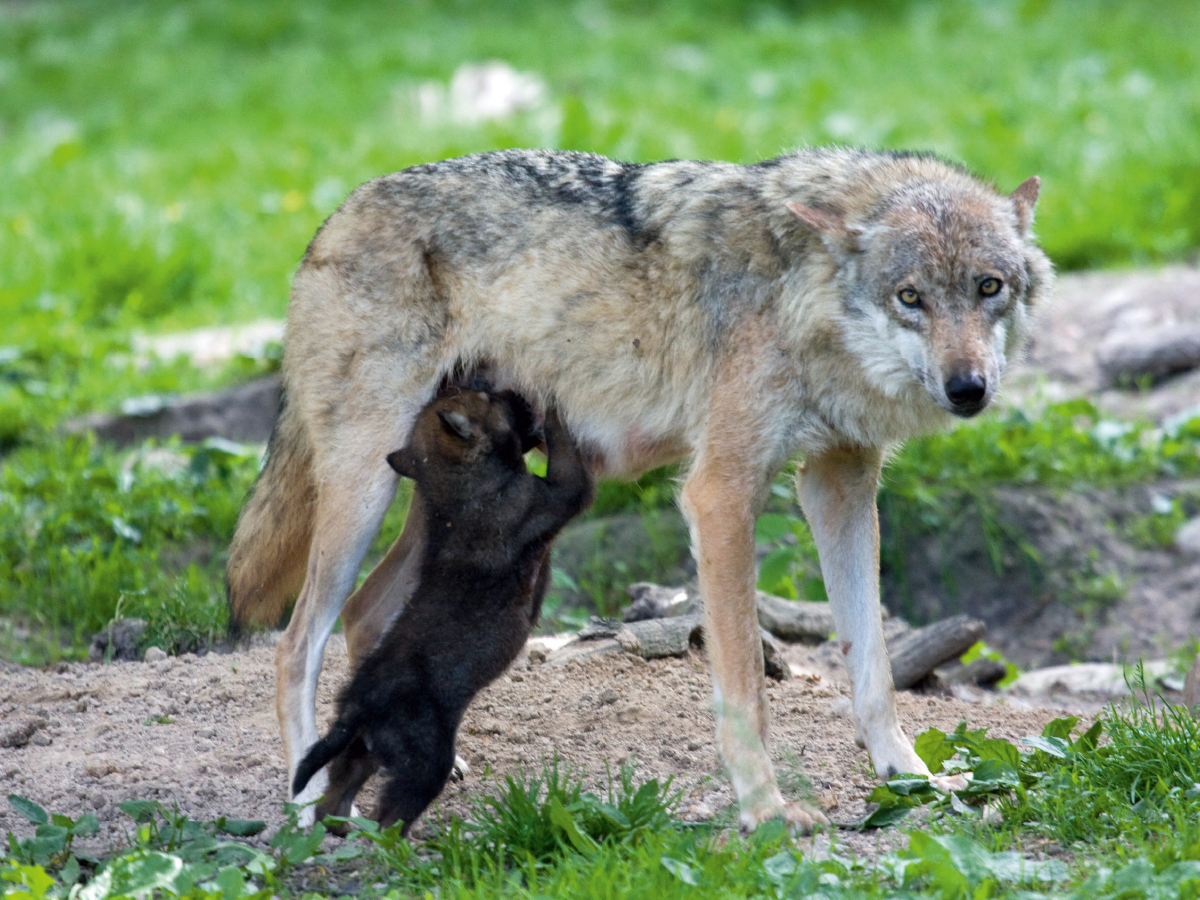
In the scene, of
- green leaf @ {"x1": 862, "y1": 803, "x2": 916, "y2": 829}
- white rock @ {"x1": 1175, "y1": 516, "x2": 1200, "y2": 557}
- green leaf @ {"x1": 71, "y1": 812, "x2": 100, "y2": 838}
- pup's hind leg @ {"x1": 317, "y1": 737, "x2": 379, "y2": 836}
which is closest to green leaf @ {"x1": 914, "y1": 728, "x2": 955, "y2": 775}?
green leaf @ {"x1": 862, "y1": 803, "x2": 916, "y2": 829}

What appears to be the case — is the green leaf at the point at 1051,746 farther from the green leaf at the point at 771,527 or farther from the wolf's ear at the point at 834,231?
the green leaf at the point at 771,527

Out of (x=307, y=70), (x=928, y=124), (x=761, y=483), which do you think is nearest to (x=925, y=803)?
(x=761, y=483)

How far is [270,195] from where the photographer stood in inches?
410

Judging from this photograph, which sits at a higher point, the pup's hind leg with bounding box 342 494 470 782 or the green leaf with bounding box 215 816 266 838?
the pup's hind leg with bounding box 342 494 470 782

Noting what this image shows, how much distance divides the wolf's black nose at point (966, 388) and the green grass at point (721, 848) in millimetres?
982

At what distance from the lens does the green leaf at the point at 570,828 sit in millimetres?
3264

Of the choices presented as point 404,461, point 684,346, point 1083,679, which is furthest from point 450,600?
point 1083,679

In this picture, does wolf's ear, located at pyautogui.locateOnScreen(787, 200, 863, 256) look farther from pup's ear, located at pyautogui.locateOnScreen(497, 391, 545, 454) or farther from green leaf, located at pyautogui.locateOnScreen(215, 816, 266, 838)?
green leaf, located at pyautogui.locateOnScreen(215, 816, 266, 838)

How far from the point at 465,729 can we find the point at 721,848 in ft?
4.60

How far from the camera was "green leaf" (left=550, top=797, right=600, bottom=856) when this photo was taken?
3264 mm

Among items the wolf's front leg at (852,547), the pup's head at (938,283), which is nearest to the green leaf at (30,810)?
the wolf's front leg at (852,547)

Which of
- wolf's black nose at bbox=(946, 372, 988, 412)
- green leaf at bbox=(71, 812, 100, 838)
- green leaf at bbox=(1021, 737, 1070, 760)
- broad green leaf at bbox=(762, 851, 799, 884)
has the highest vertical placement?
wolf's black nose at bbox=(946, 372, 988, 412)

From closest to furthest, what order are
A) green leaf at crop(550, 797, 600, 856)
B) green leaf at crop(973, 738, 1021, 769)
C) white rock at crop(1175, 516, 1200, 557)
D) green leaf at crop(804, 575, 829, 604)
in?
green leaf at crop(550, 797, 600, 856), green leaf at crop(973, 738, 1021, 769), green leaf at crop(804, 575, 829, 604), white rock at crop(1175, 516, 1200, 557)

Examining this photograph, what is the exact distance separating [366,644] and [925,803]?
6.50ft
